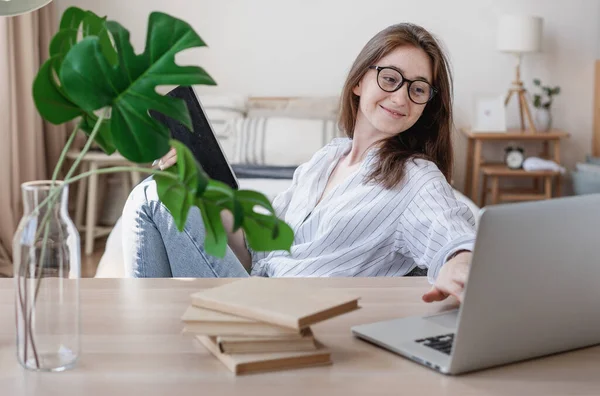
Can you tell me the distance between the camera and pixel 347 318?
4.11 feet

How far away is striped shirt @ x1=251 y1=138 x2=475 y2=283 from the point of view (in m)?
1.68

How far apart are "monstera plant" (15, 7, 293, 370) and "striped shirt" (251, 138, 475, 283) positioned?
2.09 ft

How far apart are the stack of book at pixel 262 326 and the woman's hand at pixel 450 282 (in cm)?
23

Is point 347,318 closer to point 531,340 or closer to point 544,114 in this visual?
point 531,340

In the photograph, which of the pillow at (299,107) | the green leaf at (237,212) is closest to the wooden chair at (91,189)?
the pillow at (299,107)

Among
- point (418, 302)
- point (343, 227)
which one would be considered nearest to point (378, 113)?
point (343, 227)

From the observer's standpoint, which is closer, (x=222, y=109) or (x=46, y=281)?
(x=46, y=281)

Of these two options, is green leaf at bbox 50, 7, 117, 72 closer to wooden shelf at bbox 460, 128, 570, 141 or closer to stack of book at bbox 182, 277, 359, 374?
stack of book at bbox 182, 277, 359, 374

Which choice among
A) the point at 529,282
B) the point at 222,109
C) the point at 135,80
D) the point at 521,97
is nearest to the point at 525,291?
the point at 529,282

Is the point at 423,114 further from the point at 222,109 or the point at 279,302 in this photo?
the point at 222,109

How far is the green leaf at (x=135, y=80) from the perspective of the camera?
3.32 feet

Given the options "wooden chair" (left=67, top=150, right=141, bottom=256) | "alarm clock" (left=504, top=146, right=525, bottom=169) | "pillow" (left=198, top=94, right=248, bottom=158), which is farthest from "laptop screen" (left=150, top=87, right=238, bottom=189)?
"alarm clock" (left=504, top=146, right=525, bottom=169)

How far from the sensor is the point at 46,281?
102 cm

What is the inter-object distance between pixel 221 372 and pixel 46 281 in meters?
0.22
